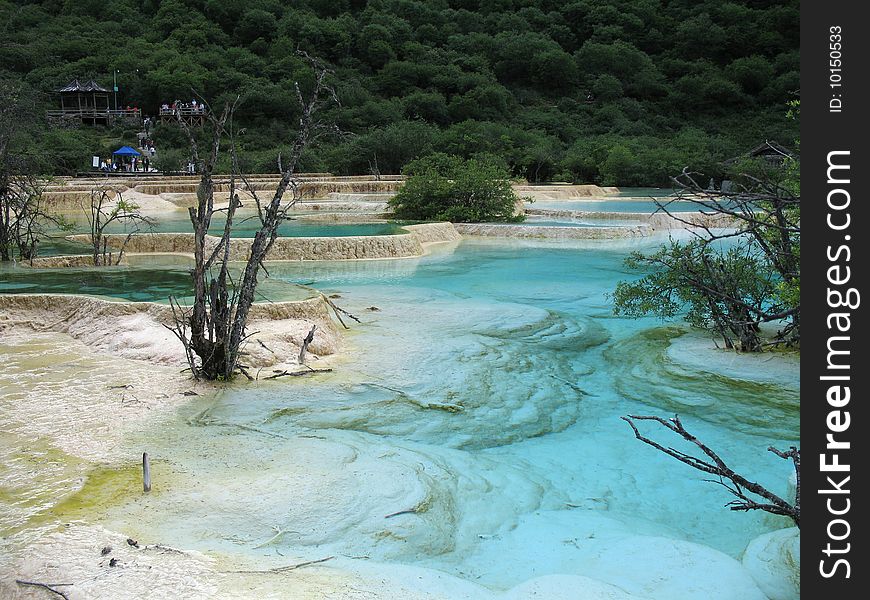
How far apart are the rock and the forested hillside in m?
33.7

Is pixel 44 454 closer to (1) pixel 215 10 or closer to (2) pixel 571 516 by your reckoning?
(2) pixel 571 516

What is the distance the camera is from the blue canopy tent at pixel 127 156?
1499 inches

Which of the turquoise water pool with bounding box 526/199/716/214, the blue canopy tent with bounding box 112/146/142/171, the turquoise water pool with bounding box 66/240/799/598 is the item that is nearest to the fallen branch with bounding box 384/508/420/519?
the turquoise water pool with bounding box 66/240/799/598

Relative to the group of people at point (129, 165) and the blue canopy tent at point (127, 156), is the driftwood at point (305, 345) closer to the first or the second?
the group of people at point (129, 165)

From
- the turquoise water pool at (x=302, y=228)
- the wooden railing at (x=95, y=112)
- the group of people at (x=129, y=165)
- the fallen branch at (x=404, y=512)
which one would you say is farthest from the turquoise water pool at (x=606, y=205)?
the wooden railing at (x=95, y=112)

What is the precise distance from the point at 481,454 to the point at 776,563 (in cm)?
236

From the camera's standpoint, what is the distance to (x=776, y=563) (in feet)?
14.3

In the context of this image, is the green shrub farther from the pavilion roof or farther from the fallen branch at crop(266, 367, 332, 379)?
the pavilion roof

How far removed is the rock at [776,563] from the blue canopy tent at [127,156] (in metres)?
36.9

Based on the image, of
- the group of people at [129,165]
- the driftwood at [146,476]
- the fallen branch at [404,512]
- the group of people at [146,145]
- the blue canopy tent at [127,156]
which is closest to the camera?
the fallen branch at [404,512]

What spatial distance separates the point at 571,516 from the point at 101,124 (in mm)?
50251

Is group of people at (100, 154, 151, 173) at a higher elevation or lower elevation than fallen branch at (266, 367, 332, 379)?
higher

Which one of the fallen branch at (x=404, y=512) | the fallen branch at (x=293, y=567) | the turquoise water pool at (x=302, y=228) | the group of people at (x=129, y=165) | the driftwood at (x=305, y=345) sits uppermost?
the group of people at (x=129, y=165)

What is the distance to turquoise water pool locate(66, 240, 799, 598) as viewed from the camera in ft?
15.1
